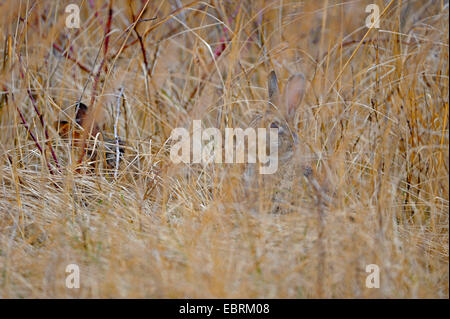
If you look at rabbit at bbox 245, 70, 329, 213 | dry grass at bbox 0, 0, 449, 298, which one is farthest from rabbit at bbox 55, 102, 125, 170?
rabbit at bbox 245, 70, 329, 213

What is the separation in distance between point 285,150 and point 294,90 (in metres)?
0.22

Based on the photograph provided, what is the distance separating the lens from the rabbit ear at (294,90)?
1.95 metres

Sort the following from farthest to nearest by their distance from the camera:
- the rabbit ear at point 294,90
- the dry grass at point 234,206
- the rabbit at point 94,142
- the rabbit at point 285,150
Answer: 1. the rabbit at point 94,142
2. the rabbit ear at point 294,90
3. the rabbit at point 285,150
4. the dry grass at point 234,206

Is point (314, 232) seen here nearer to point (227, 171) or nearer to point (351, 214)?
point (351, 214)

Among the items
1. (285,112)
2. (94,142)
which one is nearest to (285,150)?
(285,112)

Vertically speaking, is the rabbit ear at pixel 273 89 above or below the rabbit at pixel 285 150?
above

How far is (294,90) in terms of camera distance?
1.97m

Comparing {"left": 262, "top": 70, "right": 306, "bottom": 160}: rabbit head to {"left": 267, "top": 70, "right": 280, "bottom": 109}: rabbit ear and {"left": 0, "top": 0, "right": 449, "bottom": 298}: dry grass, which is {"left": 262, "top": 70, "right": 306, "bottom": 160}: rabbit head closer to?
{"left": 267, "top": 70, "right": 280, "bottom": 109}: rabbit ear

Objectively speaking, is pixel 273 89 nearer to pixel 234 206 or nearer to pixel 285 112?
pixel 285 112

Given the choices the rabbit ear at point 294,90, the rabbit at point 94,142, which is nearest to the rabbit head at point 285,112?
the rabbit ear at point 294,90

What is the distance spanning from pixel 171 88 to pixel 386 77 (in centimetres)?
108

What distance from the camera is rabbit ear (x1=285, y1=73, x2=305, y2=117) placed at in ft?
6.39

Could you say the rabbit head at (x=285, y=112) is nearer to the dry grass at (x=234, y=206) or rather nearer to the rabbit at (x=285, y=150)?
the rabbit at (x=285, y=150)
